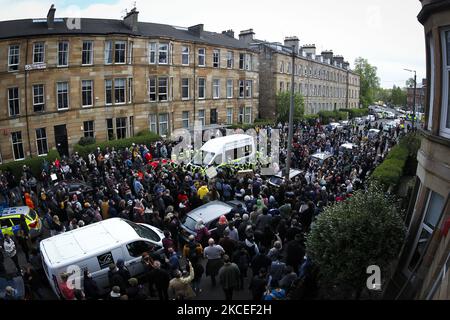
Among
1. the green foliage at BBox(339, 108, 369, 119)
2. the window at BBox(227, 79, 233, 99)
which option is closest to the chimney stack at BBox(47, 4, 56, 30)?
the window at BBox(227, 79, 233, 99)

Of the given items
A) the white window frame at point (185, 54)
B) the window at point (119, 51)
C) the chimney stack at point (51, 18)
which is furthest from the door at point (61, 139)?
the white window frame at point (185, 54)

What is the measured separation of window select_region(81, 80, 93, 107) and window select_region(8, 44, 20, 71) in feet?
16.1

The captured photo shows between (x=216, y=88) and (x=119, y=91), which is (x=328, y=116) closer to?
(x=216, y=88)

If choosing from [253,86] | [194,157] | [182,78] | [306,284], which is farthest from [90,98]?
[306,284]

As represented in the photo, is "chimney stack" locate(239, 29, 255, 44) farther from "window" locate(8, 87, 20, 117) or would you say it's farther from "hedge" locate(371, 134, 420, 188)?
"window" locate(8, 87, 20, 117)

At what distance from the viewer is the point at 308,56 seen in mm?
61844

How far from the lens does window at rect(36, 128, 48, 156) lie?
26.8 m

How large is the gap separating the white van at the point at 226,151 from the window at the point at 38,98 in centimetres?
1361

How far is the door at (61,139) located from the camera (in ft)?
91.5

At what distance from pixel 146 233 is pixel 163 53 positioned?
84.3ft

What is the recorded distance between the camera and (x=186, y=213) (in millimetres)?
14258

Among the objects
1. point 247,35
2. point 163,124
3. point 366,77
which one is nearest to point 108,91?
point 163,124

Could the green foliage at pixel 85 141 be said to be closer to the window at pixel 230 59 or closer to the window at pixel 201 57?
Answer: the window at pixel 201 57
